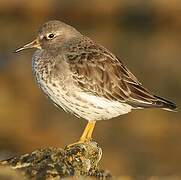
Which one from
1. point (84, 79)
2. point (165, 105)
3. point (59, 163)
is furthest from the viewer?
point (165, 105)

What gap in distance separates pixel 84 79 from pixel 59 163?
1603 mm

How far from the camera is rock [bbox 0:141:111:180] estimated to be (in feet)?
25.8

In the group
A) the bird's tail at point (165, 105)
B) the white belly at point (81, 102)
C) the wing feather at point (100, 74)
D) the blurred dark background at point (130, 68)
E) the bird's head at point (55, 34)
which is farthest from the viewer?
the blurred dark background at point (130, 68)

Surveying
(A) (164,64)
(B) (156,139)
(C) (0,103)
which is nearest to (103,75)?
(B) (156,139)

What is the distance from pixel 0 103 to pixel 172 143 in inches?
203

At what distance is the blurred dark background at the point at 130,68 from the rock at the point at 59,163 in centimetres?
800

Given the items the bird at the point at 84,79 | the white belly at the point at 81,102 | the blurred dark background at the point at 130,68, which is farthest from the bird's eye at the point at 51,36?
the blurred dark background at the point at 130,68

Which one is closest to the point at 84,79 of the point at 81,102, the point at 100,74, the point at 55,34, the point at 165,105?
the point at 100,74

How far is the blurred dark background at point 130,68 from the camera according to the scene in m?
18.9

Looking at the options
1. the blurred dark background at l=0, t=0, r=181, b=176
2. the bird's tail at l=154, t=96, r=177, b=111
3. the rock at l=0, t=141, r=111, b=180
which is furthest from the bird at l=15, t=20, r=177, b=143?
the blurred dark background at l=0, t=0, r=181, b=176

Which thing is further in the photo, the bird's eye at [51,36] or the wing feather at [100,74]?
the bird's eye at [51,36]

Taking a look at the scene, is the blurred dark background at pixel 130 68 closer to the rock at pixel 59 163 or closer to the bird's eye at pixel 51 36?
the bird's eye at pixel 51 36

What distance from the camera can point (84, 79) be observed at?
9.54 m

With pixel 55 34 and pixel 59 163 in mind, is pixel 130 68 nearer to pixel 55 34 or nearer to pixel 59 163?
pixel 55 34
